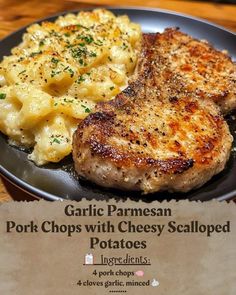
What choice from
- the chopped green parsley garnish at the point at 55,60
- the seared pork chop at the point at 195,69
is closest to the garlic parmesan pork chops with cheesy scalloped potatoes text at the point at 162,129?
the seared pork chop at the point at 195,69

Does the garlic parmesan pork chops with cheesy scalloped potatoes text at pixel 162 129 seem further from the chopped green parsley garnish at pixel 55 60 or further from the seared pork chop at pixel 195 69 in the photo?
the chopped green parsley garnish at pixel 55 60

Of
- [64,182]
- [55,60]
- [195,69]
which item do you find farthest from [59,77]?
[195,69]

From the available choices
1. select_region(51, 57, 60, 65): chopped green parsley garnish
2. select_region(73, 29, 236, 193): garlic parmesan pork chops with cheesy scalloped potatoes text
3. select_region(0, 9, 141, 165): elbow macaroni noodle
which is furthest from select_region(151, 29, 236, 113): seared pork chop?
select_region(51, 57, 60, 65): chopped green parsley garnish

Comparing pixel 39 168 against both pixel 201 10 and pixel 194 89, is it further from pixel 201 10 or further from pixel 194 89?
pixel 201 10

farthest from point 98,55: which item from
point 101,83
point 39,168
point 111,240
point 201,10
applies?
point 201,10

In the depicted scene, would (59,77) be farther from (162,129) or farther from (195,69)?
(195,69)

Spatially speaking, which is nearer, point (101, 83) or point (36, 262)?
point (36, 262)
